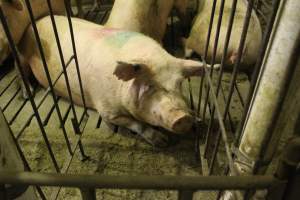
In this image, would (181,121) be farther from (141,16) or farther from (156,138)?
(141,16)

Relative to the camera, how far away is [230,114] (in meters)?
1.56

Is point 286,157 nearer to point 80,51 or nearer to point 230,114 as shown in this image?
point 230,114

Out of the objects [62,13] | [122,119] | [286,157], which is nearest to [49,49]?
[62,13]

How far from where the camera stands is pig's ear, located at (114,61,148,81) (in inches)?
47.5

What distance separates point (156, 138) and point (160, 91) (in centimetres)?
25

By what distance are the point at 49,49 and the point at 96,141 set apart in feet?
1.98

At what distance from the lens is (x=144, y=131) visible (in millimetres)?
1434

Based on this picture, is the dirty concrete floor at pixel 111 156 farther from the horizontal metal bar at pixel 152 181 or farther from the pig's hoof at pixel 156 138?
the horizontal metal bar at pixel 152 181

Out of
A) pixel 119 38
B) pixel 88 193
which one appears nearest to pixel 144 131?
pixel 119 38

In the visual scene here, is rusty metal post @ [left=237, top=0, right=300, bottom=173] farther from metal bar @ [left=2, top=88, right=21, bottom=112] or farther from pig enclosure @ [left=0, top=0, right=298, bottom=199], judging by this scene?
metal bar @ [left=2, top=88, right=21, bottom=112]

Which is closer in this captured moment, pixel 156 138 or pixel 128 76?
pixel 128 76

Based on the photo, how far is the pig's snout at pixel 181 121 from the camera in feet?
3.96

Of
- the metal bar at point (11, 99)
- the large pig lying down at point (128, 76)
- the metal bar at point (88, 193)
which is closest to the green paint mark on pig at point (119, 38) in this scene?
the large pig lying down at point (128, 76)

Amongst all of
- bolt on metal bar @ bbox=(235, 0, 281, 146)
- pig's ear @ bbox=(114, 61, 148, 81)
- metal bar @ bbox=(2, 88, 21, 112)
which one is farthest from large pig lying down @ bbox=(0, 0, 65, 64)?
bolt on metal bar @ bbox=(235, 0, 281, 146)
